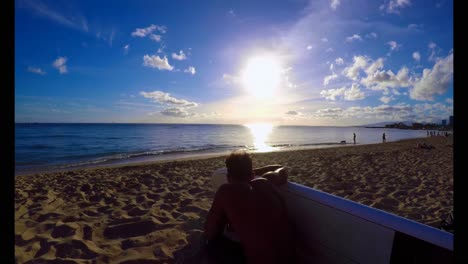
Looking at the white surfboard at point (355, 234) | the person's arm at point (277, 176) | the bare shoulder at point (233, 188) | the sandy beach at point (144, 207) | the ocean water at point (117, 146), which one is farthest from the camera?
the ocean water at point (117, 146)

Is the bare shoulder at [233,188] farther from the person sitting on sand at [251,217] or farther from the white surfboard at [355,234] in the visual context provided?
the white surfboard at [355,234]

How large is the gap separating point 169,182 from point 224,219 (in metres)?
4.82

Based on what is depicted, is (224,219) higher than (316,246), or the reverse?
(224,219)

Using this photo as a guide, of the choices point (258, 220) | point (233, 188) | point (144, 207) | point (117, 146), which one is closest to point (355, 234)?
point (258, 220)

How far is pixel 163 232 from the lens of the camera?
3.64 meters

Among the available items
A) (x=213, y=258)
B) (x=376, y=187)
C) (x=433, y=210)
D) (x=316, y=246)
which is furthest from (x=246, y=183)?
(x=376, y=187)

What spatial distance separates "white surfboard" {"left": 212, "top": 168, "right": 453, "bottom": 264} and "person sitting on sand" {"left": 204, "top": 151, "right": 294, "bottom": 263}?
441mm

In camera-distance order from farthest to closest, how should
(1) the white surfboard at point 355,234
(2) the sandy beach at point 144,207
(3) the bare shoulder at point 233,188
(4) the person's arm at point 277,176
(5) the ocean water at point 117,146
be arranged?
(5) the ocean water at point 117,146 → (2) the sandy beach at point 144,207 → (4) the person's arm at point 277,176 → (3) the bare shoulder at point 233,188 → (1) the white surfboard at point 355,234

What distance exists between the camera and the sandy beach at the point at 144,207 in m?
3.18

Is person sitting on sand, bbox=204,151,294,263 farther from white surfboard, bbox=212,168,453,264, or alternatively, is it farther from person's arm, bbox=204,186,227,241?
white surfboard, bbox=212,168,453,264

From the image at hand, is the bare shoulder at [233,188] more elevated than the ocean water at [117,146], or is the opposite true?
the bare shoulder at [233,188]

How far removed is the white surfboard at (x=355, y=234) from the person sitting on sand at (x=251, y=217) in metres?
0.44

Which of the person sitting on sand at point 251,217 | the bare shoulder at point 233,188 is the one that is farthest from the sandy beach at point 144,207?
the bare shoulder at point 233,188
